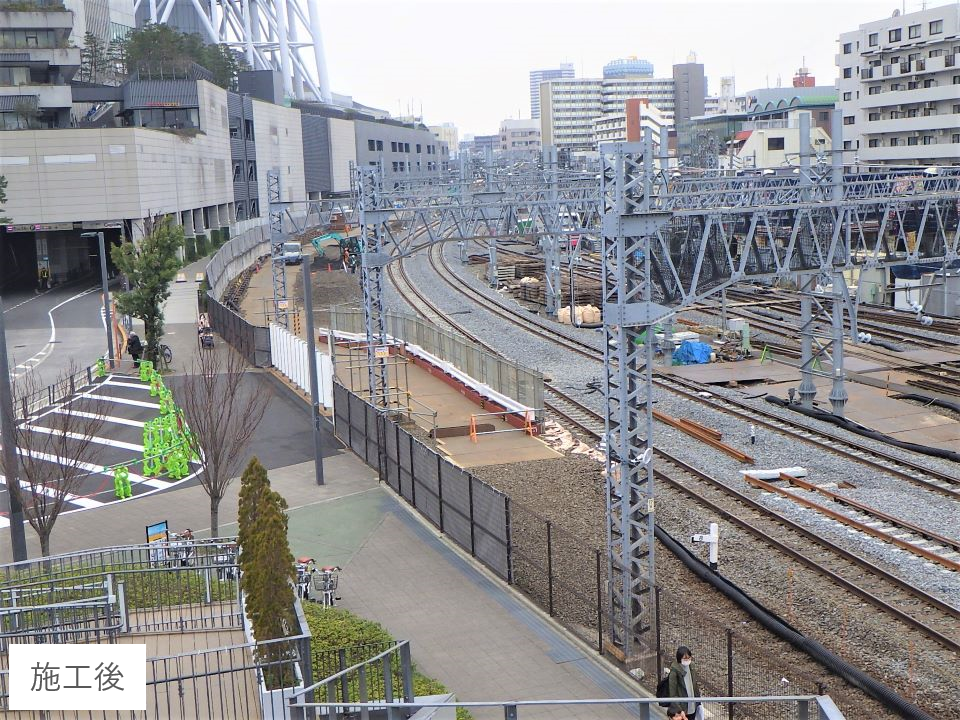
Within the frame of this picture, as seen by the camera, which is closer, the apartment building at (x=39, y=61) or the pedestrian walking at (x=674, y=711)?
the pedestrian walking at (x=674, y=711)

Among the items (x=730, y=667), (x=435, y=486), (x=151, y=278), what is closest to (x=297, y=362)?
(x=151, y=278)

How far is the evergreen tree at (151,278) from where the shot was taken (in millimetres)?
38938

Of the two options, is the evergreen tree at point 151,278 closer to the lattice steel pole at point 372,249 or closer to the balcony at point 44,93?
the lattice steel pole at point 372,249

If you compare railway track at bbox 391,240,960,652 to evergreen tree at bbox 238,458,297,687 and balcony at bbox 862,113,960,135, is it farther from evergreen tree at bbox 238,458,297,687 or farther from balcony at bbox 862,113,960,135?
balcony at bbox 862,113,960,135

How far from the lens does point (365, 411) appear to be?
2477 cm

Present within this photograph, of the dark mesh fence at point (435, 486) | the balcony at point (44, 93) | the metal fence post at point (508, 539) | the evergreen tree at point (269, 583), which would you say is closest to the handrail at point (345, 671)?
the evergreen tree at point (269, 583)

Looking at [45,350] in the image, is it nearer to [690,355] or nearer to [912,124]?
[690,355]

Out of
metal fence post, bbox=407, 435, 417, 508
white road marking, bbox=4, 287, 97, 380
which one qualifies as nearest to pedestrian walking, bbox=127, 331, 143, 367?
white road marking, bbox=4, 287, 97, 380

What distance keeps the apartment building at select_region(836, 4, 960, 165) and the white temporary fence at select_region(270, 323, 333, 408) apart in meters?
45.8

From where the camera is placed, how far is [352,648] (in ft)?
39.7

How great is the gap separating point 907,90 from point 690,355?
1652 inches

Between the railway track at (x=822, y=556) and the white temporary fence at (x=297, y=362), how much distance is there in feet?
25.5

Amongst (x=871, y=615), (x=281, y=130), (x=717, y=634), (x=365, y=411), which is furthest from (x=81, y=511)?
(x=281, y=130)

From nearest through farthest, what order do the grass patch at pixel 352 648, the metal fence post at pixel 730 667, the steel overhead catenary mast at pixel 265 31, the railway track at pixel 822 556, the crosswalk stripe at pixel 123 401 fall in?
the grass patch at pixel 352 648 < the metal fence post at pixel 730 667 < the railway track at pixel 822 556 < the crosswalk stripe at pixel 123 401 < the steel overhead catenary mast at pixel 265 31
